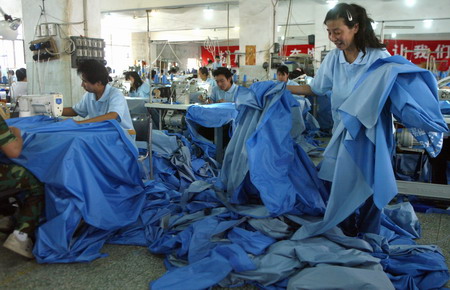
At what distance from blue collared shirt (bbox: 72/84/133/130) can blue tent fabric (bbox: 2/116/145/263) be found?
1.41 feet

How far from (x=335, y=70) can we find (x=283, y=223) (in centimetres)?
94

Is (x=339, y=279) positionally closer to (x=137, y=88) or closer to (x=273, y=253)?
(x=273, y=253)

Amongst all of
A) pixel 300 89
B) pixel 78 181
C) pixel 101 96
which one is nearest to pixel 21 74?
pixel 101 96

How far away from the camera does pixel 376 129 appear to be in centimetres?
205

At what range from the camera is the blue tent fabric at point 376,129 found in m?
1.96

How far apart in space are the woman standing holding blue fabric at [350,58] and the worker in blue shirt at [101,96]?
1214 mm

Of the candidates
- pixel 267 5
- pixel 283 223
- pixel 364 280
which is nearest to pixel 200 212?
pixel 283 223

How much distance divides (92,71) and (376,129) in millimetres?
1918

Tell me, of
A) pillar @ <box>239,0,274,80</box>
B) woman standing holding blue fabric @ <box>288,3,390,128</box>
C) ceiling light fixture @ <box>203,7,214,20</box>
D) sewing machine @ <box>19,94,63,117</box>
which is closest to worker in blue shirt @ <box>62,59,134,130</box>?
sewing machine @ <box>19,94,63,117</box>

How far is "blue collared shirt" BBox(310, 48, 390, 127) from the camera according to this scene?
2.21m

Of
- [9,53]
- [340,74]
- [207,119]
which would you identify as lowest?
[207,119]

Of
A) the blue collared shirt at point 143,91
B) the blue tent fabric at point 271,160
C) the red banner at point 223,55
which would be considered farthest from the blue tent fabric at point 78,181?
the red banner at point 223,55

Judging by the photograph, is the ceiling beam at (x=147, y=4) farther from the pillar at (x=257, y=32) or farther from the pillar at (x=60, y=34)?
the pillar at (x=60, y=34)

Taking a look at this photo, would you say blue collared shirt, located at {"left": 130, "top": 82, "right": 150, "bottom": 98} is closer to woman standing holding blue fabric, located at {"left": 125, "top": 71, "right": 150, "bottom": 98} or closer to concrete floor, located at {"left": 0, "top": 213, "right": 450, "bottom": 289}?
woman standing holding blue fabric, located at {"left": 125, "top": 71, "right": 150, "bottom": 98}
